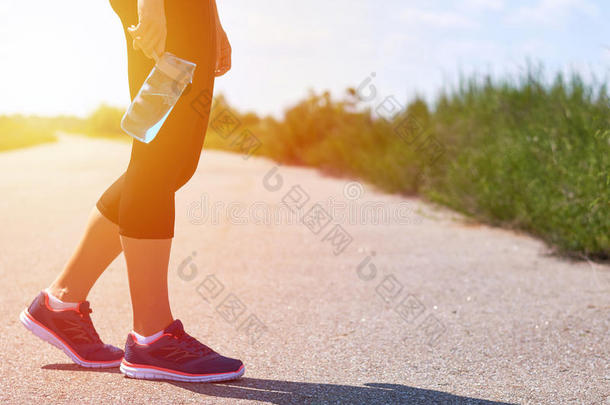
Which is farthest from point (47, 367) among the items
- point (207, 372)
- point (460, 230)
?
point (460, 230)

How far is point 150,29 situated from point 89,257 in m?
Result: 0.90

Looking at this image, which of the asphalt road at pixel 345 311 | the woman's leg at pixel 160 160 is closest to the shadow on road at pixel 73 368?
the asphalt road at pixel 345 311

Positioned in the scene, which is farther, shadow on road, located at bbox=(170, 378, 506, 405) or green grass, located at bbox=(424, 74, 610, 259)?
green grass, located at bbox=(424, 74, 610, 259)

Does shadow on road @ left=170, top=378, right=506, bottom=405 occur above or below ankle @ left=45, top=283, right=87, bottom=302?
below

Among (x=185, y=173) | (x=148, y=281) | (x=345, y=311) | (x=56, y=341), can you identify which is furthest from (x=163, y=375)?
(x=345, y=311)

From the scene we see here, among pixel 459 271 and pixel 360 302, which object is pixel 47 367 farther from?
pixel 459 271

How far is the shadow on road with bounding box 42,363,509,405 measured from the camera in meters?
2.15

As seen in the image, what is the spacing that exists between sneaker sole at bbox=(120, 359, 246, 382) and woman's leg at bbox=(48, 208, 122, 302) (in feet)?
1.18

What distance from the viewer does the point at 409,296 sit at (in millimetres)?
3828

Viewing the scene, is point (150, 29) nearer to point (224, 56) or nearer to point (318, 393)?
point (224, 56)

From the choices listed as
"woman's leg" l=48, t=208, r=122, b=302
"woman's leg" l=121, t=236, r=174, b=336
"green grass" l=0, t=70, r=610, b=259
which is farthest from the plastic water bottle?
"green grass" l=0, t=70, r=610, b=259

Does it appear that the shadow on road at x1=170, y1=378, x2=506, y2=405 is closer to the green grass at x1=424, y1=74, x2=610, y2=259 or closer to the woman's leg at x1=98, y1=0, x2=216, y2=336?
the woman's leg at x1=98, y1=0, x2=216, y2=336

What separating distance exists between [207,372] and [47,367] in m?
0.70

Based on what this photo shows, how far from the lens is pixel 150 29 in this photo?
77.2 inches
